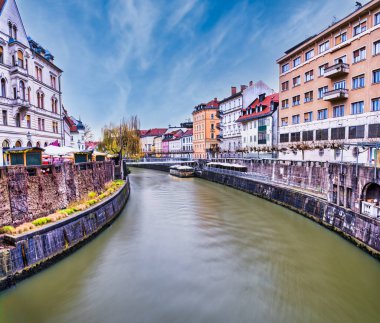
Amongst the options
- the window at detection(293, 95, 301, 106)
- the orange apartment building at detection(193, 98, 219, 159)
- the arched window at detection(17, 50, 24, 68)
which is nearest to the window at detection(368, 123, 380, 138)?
the window at detection(293, 95, 301, 106)

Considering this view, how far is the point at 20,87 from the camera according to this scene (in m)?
26.2

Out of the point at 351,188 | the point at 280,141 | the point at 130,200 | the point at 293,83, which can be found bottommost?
the point at 130,200

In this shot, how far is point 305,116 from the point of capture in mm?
32781

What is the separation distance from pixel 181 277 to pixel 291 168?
18.5m

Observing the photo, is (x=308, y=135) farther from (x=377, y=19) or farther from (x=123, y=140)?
(x=123, y=140)

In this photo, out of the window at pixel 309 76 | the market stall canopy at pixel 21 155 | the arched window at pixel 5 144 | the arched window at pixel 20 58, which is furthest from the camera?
the window at pixel 309 76

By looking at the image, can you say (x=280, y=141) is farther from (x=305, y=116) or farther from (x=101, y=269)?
(x=101, y=269)

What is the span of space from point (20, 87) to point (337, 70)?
3196 cm

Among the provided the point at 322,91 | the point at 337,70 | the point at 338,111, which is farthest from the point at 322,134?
the point at 337,70

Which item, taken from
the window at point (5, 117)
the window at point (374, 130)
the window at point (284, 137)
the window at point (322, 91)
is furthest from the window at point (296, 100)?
the window at point (5, 117)

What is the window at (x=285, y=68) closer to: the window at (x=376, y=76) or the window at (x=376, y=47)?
the window at (x=376, y=47)

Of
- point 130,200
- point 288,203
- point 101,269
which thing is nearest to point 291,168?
point 288,203

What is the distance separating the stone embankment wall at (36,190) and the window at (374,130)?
24.9m

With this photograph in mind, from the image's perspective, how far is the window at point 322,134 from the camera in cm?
2927
